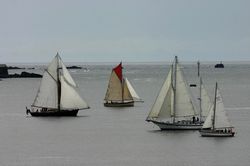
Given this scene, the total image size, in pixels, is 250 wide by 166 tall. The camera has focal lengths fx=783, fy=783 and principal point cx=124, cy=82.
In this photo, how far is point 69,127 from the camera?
3637 inches

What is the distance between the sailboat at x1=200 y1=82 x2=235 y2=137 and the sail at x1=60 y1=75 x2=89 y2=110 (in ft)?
106

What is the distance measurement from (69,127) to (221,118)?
2267 centimetres

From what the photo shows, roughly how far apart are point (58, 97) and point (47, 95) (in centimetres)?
178

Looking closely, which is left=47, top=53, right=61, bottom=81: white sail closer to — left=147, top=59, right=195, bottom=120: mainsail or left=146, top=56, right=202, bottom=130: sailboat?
left=146, top=56, right=202, bottom=130: sailboat

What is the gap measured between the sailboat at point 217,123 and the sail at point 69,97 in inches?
1274

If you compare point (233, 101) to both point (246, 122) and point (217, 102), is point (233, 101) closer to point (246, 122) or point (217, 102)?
point (246, 122)

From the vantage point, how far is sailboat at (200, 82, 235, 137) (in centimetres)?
7575

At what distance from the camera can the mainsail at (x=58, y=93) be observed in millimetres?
107562

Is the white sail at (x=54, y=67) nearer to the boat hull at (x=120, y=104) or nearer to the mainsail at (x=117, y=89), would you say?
the boat hull at (x=120, y=104)

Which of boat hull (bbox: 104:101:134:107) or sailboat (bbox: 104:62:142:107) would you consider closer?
boat hull (bbox: 104:101:134:107)

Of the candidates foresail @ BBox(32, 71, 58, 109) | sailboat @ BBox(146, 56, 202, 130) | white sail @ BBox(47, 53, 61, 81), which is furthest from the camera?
white sail @ BBox(47, 53, 61, 81)

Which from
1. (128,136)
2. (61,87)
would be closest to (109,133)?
(128,136)

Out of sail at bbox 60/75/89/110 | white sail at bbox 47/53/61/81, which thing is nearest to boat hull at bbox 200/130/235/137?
sail at bbox 60/75/89/110

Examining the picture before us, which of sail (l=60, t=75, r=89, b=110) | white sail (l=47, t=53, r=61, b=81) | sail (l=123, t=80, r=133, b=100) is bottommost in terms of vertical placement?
sail (l=60, t=75, r=89, b=110)
